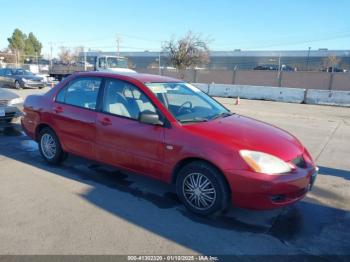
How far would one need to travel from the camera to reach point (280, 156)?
3775 mm

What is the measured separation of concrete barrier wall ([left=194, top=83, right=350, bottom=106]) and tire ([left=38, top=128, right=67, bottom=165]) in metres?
15.2

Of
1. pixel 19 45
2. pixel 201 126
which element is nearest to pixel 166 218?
pixel 201 126

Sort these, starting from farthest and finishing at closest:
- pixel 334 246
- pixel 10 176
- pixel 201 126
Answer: pixel 10 176, pixel 201 126, pixel 334 246

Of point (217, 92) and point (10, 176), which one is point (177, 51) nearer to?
point (217, 92)

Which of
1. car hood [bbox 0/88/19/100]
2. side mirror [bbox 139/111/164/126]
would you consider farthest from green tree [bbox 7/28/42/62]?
side mirror [bbox 139/111/164/126]

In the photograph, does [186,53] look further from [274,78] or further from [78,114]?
[78,114]

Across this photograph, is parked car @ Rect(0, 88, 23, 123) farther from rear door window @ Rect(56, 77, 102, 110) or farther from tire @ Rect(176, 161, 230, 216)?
tire @ Rect(176, 161, 230, 216)

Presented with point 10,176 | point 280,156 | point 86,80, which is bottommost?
point 10,176

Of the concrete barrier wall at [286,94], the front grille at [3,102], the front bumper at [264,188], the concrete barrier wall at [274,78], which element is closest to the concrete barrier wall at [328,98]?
the concrete barrier wall at [286,94]

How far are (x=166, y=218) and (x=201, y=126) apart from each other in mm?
1167

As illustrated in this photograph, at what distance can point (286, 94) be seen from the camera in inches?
733

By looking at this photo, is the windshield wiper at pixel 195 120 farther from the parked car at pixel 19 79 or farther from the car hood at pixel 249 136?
the parked car at pixel 19 79

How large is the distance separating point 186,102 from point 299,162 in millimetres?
1719

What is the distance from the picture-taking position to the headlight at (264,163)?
3.61 meters
